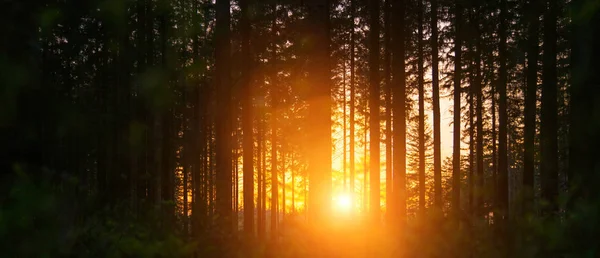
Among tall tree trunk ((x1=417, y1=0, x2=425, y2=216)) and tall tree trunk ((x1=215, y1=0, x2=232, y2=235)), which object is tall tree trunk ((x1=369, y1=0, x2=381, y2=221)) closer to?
tall tree trunk ((x1=417, y1=0, x2=425, y2=216))

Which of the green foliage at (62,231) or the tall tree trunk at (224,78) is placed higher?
the tall tree trunk at (224,78)

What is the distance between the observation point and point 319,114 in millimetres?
14602

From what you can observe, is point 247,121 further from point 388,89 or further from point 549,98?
point 549,98

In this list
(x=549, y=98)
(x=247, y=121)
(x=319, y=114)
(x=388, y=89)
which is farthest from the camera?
(x=388, y=89)

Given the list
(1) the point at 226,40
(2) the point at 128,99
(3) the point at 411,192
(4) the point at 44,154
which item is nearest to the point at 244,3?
(1) the point at 226,40

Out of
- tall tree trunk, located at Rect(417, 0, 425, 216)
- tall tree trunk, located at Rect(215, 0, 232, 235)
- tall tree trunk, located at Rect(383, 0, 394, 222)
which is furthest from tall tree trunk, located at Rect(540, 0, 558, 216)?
tall tree trunk, located at Rect(417, 0, 425, 216)

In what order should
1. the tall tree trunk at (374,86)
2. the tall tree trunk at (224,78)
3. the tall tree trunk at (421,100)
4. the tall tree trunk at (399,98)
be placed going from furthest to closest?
the tall tree trunk at (421,100) → the tall tree trunk at (374,86) → the tall tree trunk at (224,78) → the tall tree trunk at (399,98)

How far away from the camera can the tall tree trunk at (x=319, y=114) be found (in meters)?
14.2

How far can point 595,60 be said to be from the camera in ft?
16.7

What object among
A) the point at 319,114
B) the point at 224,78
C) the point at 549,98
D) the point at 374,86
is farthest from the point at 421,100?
the point at 224,78

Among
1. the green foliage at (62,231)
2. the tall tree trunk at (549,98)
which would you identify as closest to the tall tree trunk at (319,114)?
the tall tree trunk at (549,98)

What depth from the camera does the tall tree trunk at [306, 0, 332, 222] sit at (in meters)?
14.2

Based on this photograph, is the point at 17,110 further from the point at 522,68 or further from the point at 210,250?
the point at 522,68

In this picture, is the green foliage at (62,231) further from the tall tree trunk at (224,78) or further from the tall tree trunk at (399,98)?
the tall tree trunk at (399,98)
